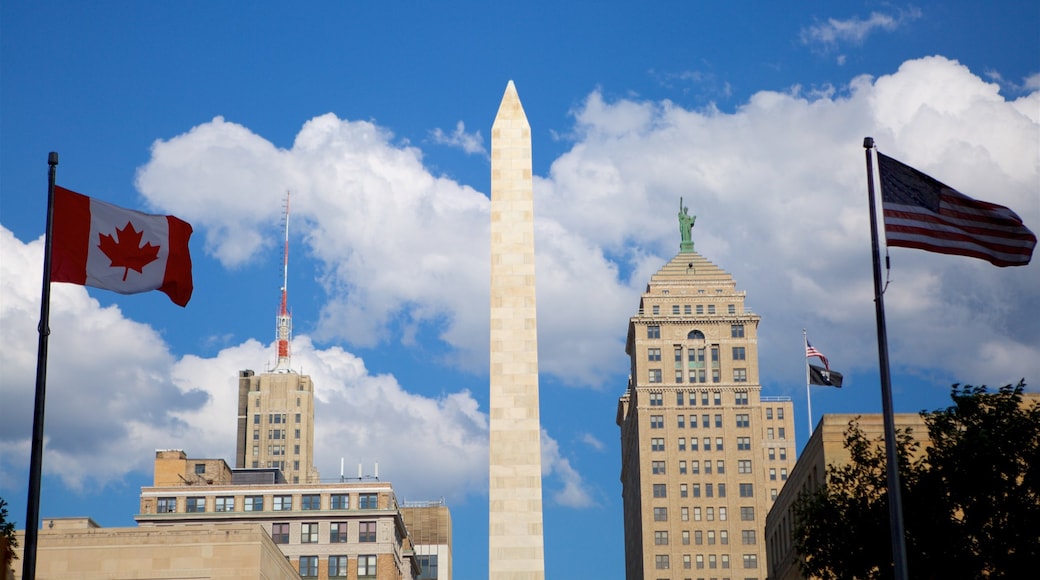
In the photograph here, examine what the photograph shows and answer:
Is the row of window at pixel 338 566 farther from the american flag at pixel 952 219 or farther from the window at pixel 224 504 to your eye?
the american flag at pixel 952 219

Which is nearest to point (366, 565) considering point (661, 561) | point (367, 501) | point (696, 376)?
point (367, 501)

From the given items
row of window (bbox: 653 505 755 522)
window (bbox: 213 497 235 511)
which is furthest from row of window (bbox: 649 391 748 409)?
window (bbox: 213 497 235 511)

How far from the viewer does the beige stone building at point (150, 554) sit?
6366cm

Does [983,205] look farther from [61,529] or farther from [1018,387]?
[61,529]

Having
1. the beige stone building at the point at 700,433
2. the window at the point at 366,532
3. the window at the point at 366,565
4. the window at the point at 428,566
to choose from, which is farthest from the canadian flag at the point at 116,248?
the window at the point at 428,566

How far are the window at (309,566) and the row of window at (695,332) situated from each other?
63486 millimetres

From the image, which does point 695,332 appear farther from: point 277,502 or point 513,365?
point 513,365

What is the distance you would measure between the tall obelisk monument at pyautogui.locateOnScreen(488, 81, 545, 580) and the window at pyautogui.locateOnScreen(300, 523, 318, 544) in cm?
6212

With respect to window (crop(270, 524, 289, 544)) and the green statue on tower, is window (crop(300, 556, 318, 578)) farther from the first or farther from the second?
the green statue on tower

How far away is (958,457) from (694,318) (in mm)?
123544

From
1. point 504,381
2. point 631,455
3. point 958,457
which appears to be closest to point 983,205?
point 958,457

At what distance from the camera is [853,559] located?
49469 mm

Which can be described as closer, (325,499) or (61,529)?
(61,529)

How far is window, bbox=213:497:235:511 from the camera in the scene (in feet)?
405
